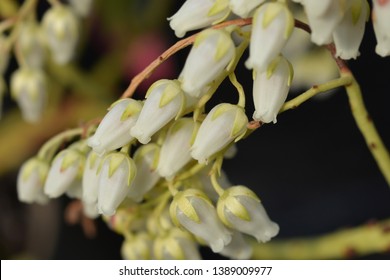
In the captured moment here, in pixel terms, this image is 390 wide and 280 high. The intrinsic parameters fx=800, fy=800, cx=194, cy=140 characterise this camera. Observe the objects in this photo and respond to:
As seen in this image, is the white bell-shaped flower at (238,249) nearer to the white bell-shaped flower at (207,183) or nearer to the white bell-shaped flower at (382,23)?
the white bell-shaped flower at (207,183)

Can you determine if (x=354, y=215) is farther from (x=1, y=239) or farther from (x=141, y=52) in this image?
(x=1, y=239)

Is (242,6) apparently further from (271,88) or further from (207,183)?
(207,183)

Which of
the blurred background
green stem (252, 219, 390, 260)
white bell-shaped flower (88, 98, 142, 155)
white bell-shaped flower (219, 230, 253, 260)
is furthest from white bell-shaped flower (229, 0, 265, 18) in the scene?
the blurred background

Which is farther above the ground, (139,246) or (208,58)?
(208,58)

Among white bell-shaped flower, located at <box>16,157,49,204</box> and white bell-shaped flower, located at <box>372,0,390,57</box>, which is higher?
white bell-shaped flower, located at <box>372,0,390,57</box>

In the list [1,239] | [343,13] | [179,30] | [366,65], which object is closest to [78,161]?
[179,30]

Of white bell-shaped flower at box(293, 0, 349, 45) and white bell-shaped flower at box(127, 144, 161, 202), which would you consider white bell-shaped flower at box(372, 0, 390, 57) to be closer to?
white bell-shaped flower at box(293, 0, 349, 45)

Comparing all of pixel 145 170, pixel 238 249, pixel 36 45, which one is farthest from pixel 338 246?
pixel 36 45
